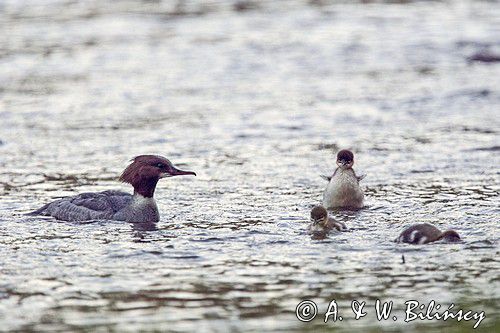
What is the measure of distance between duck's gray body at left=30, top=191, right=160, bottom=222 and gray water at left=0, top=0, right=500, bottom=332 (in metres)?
0.17

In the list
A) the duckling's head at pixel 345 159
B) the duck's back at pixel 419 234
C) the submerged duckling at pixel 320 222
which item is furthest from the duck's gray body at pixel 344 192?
the duck's back at pixel 419 234

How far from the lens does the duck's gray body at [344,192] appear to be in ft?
41.2

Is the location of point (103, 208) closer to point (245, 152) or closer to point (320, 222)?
point (320, 222)

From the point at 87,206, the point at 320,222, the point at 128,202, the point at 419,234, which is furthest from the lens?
the point at 128,202

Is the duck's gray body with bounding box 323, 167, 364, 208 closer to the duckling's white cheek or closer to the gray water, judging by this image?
the gray water

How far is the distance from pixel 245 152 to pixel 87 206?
3841mm

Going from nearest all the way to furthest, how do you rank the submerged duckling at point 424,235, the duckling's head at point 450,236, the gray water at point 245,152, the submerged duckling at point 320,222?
the gray water at point 245,152 < the submerged duckling at point 424,235 < the duckling's head at point 450,236 < the submerged duckling at point 320,222

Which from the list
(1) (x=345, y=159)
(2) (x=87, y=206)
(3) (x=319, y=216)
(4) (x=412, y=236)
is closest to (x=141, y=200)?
(2) (x=87, y=206)

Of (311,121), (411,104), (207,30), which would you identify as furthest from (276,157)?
(207,30)

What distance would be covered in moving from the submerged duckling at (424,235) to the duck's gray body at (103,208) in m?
2.67

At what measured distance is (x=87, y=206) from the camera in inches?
477

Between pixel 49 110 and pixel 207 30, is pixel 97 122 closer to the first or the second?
pixel 49 110

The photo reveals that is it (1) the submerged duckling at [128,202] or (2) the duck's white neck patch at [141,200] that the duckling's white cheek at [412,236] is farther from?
(2) the duck's white neck patch at [141,200]

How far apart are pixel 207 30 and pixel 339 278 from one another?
16558 mm
